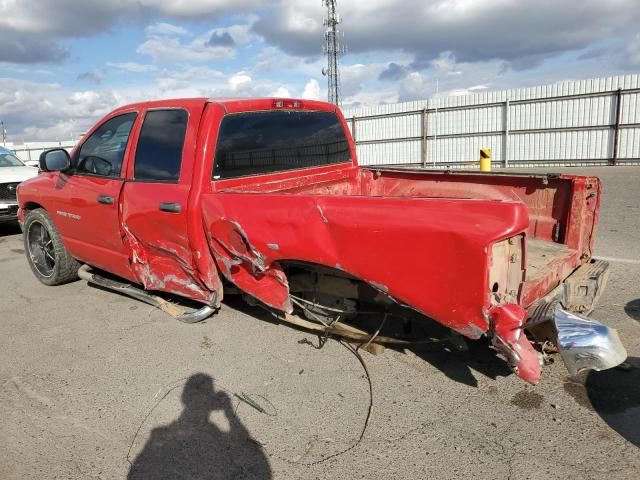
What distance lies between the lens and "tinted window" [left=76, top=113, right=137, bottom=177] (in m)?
4.30

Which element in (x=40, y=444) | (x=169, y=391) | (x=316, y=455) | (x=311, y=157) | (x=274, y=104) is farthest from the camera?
(x=311, y=157)

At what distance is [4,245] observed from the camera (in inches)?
328

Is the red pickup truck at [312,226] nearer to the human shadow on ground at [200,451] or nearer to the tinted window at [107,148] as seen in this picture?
the tinted window at [107,148]

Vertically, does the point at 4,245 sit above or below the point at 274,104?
below

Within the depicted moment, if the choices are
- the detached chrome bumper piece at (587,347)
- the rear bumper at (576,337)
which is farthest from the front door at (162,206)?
the detached chrome bumper piece at (587,347)

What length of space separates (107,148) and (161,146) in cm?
89

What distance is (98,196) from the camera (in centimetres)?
439

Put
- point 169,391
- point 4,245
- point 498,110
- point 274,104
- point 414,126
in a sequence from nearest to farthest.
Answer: point 169,391 → point 274,104 → point 4,245 → point 498,110 → point 414,126

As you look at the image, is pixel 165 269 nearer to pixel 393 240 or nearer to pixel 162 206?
pixel 162 206

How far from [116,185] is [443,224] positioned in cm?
300

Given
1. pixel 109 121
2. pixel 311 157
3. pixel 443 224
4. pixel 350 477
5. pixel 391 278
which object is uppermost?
pixel 109 121

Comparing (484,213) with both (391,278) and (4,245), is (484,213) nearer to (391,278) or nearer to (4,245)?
(391,278)

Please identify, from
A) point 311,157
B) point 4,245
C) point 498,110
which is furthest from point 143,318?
point 498,110

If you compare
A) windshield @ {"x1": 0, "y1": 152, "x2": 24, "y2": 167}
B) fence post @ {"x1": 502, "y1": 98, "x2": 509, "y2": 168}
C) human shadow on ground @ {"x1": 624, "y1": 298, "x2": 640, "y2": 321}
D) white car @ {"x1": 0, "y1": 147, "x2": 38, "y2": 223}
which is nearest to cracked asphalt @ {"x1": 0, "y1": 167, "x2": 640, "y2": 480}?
human shadow on ground @ {"x1": 624, "y1": 298, "x2": 640, "y2": 321}
